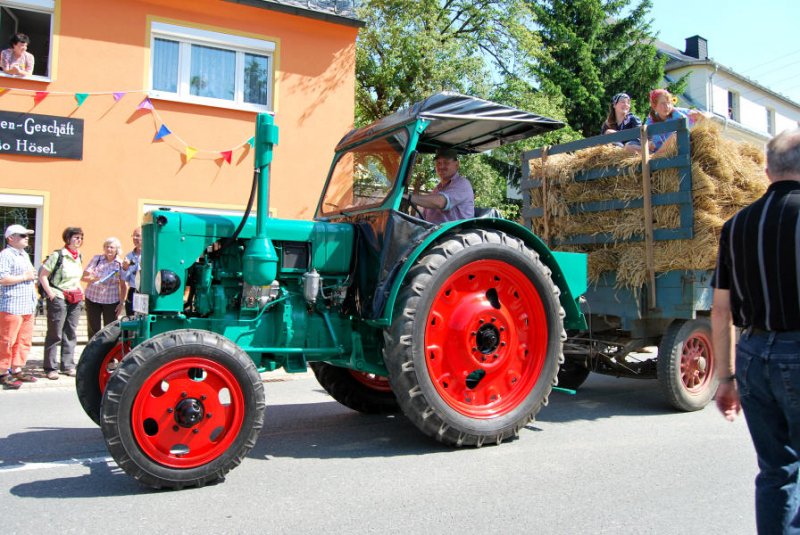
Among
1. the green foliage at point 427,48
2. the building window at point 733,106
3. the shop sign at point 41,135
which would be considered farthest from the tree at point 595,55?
the shop sign at point 41,135

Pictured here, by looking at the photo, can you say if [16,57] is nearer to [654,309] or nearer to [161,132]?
[161,132]

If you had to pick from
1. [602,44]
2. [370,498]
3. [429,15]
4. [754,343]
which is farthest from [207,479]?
[602,44]

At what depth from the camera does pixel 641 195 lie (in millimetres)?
5766

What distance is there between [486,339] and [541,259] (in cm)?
82

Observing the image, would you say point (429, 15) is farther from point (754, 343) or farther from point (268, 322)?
point (754, 343)

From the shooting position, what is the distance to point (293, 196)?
11742 mm

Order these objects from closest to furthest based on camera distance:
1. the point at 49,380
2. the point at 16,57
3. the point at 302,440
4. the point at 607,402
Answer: the point at 302,440 < the point at 607,402 < the point at 49,380 < the point at 16,57

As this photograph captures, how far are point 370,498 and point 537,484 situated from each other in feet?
3.09

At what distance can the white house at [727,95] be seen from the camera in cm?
2803

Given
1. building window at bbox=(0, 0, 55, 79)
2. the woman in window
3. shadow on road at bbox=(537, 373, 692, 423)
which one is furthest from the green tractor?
building window at bbox=(0, 0, 55, 79)

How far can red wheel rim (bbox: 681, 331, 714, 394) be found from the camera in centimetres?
565

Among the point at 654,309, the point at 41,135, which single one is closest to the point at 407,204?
the point at 654,309

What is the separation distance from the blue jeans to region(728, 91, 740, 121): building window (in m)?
31.7

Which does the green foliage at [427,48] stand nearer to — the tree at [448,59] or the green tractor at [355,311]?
the tree at [448,59]
